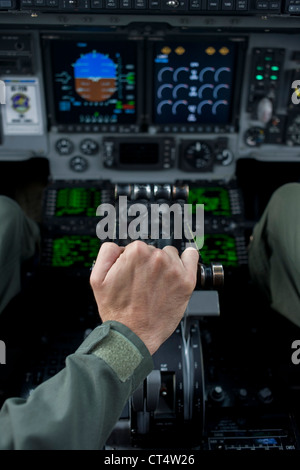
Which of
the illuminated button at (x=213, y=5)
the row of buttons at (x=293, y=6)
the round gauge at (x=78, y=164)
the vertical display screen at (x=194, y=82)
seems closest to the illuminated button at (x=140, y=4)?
the illuminated button at (x=213, y=5)

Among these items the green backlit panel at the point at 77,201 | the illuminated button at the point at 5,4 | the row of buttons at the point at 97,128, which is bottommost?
the green backlit panel at the point at 77,201

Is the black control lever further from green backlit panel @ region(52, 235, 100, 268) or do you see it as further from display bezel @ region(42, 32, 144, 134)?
display bezel @ region(42, 32, 144, 134)

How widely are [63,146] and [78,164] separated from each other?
154 mm

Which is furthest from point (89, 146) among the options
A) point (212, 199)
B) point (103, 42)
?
point (212, 199)

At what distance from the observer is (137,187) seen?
7.11 feet

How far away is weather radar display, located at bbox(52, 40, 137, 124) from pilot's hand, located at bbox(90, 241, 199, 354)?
2029 mm

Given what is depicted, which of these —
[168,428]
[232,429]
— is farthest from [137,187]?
[232,429]

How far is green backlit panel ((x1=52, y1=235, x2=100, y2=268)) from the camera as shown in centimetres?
315

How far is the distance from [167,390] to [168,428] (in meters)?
0.16

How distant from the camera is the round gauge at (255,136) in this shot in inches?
129

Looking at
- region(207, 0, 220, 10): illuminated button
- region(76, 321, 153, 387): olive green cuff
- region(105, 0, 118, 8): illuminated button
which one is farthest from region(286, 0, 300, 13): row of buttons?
region(76, 321, 153, 387): olive green cuff

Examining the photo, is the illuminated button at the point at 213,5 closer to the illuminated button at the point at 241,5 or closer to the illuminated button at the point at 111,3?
the illuminated button at the point at 241,5

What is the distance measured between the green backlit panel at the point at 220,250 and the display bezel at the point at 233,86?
0.70 m

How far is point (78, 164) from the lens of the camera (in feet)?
11.0
